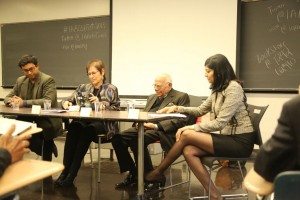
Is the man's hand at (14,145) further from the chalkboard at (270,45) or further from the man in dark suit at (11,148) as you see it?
the chalkboard at (270,45)

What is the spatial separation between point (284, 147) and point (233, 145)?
5.33ft

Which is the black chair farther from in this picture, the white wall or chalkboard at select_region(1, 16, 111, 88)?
the white wall

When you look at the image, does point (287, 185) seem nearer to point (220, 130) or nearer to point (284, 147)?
point (284, 147)

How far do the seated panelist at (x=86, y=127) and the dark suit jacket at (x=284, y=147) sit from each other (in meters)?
2.38

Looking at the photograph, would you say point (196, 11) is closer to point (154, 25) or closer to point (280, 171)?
point (154, 25)

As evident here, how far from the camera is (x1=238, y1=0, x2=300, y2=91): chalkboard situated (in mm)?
4242

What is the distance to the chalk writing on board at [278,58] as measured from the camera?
4266 mm

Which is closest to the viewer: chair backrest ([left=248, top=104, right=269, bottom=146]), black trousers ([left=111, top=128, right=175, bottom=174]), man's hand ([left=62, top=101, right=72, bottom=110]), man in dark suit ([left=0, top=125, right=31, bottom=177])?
man in dark suit ([left=0, top=125, right=31, bottom=177])

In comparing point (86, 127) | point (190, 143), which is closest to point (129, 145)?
point (86, 127)

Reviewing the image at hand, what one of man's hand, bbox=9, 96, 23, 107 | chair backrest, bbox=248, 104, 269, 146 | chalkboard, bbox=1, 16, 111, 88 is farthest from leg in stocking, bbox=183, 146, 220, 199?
chalkboard, bbox=1, 16, 111, 88

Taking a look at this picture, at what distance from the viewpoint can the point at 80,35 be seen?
18.3 feet

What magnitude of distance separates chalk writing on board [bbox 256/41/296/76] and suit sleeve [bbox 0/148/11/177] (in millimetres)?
3825

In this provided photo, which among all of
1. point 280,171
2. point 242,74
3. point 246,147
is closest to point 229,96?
point 246,147

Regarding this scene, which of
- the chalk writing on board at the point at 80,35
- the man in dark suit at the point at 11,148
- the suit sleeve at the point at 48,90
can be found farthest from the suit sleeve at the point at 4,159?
the chalk writing on board at the point at 80,35
